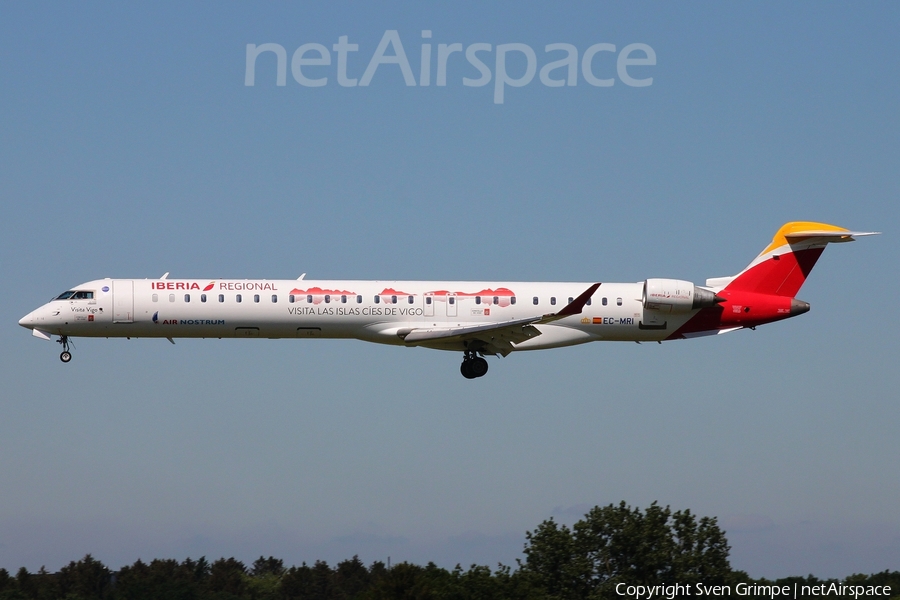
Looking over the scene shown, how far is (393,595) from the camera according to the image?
49.9 m

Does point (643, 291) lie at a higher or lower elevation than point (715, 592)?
higher

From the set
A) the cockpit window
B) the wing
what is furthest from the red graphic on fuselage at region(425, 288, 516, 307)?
the cockpit window

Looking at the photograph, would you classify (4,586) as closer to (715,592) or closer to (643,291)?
(715,592)

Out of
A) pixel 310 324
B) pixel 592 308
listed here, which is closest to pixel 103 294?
pixel 310 324

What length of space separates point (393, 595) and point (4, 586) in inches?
1229

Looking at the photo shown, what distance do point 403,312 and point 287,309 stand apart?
3.60 meters

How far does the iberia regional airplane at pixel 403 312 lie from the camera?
124 ft

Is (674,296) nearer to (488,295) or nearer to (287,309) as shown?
(488,295)

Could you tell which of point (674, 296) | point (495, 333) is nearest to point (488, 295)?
point (495, 333)

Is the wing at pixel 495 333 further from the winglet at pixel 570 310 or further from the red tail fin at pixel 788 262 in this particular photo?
the red tail fin at pixel 788 262

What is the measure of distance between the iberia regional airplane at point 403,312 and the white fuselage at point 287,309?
31 millimetres

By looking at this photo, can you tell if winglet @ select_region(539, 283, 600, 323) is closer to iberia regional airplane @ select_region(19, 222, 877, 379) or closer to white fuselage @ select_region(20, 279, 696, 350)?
iberia regional airplane @ select_region(19, 222, 877, 379)

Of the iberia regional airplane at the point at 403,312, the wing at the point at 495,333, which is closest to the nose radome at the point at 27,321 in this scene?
the iberia regional airplane at the point at 403,312

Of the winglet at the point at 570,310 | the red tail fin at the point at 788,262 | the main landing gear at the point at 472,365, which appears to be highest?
the red tail fin at the point at 788,262
